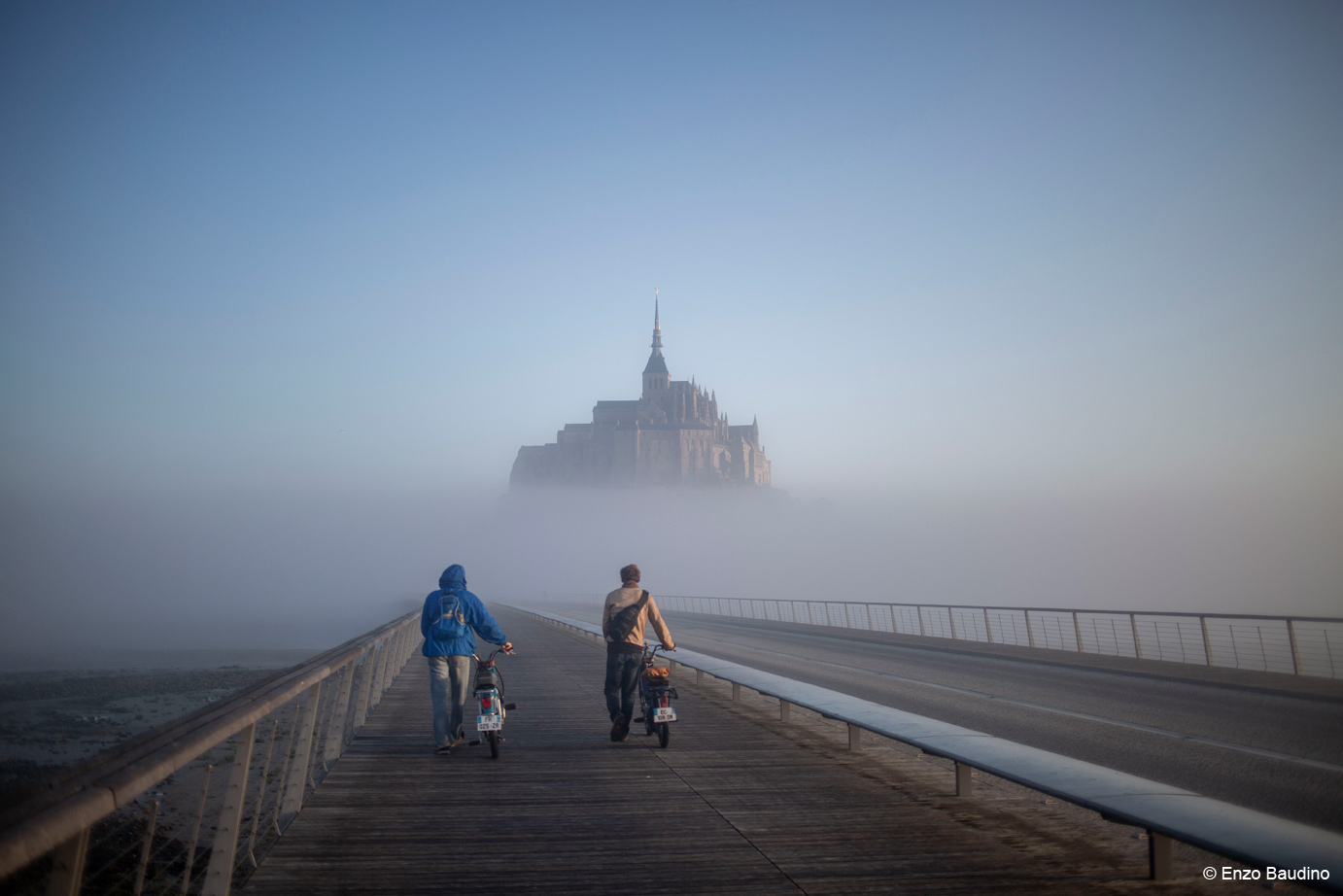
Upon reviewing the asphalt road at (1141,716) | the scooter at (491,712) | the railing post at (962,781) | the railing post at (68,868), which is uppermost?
the railing post at (68,868)

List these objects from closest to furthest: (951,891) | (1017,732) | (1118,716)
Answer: (951,891), (1017,732), (1118,716)

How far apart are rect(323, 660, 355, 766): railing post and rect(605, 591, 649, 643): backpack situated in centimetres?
255

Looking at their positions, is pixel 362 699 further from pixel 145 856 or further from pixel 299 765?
pixel 145 856

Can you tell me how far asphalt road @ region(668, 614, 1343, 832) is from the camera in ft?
25.5

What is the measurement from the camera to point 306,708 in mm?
6605

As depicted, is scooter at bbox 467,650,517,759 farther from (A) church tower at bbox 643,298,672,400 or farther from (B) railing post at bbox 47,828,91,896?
(A) church tower at bbox 643,298,672,400

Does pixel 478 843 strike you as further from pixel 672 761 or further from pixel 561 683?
pixel 561 683

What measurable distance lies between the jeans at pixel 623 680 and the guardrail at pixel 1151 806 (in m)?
2.30

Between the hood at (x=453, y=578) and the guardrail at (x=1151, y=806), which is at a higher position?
the hood at (x=453, y=578)

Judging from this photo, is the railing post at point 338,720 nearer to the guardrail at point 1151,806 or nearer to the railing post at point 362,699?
the railing post at point 362,699

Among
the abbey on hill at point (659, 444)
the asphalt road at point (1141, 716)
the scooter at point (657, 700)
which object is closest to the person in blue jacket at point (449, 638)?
the scooter at point (657, 700)

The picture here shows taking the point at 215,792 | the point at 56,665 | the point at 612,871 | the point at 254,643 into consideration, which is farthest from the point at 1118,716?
the point at 254,643

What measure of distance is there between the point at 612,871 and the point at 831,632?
3004 centimetres

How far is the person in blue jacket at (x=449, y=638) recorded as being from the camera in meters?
8.39
